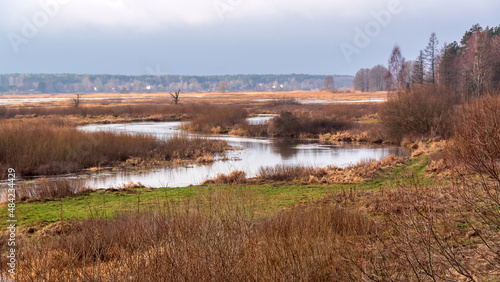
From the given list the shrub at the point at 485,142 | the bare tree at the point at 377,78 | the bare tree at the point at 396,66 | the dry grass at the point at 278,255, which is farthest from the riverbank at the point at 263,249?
the bare tree at the point at 377,78

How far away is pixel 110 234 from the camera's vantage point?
27.1ft

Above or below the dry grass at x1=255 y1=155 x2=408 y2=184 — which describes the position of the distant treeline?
above

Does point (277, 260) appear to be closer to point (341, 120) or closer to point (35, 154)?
point (35, 154)

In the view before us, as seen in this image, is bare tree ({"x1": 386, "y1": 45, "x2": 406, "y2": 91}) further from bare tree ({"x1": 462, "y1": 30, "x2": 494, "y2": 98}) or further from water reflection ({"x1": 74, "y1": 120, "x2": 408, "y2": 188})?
water reflection ({"x1": 74, "y1": 120, "x2": 408, "y2": 188})

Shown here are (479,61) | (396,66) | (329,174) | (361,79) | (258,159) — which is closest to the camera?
(329,174)

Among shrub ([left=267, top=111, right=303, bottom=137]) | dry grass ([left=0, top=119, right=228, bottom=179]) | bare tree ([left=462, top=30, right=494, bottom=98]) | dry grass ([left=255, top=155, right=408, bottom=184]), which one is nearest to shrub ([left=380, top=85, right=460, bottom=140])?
shrub ([left=267, top=111, right=303, bottom=137])

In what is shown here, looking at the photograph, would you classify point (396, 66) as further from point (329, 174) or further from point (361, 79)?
point (361, 79)

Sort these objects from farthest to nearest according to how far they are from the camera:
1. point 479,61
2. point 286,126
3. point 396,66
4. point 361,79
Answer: point 361,79 < point 396,66 < point 479,61 < point 286,126

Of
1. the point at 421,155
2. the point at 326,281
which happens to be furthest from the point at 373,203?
the point at 421,155

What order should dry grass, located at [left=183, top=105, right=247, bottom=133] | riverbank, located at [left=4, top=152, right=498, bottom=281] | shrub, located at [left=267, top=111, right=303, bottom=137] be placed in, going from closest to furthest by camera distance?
1. riverbank, located at [left=4, top=152, right=498, bottom=281]
2. shrub, located at [left=267, top=111, right=303, bottom=137]
3. dry grass, located at [left=183, top=105, right=247, bottom=133]

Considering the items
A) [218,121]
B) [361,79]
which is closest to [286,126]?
[218,121]

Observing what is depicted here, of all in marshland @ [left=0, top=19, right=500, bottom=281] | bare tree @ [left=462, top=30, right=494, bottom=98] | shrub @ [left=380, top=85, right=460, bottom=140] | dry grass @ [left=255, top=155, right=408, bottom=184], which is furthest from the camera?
bare tree @ [left=462, top=30, right=494, bottom=98]

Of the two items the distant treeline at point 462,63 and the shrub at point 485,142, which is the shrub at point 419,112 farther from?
the shrub at point 485,142

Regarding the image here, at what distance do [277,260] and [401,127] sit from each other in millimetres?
30743
